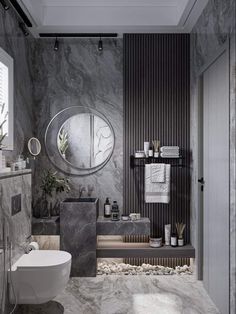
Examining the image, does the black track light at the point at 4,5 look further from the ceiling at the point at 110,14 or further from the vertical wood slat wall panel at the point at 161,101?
the vertical wood slat wall panel at the point at 161,101

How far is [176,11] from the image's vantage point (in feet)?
11.6

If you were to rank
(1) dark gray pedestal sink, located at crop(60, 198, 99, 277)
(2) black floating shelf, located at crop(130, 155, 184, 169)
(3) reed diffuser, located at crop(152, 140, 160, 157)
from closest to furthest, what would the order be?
(1) dark gray pedestal sink, located at crop(60, 198, 99, 277)
(3) reed diffuser, located at crop(152, 140, 160, 157)
(2) black floating shelf, located at crop(130, 155, 184, 169)

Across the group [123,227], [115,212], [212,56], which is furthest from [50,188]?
[212,56]

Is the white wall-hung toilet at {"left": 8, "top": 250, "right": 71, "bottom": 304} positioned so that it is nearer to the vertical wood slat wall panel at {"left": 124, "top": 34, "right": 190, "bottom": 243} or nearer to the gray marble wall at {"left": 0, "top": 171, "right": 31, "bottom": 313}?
the gray marble wall at {"left": 0, "top": 171, "right": 31, "bottom": 313}

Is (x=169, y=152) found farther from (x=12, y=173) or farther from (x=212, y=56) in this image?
(x=12, y=173)

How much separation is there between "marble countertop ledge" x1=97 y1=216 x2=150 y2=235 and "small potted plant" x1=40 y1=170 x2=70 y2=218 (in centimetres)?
58

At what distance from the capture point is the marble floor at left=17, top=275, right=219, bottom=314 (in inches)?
111

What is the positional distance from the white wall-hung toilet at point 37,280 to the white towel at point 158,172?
4.72 ft

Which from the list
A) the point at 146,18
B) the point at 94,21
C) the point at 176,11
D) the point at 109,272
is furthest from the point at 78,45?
the point at 109,272

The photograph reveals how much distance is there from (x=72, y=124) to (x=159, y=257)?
1.76 meters

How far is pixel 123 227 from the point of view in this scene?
142 inches

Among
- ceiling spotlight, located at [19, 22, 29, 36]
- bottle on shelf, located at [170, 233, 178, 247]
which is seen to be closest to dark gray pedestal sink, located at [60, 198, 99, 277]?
bottle on shelf, located at [170, 233, 178, 247]

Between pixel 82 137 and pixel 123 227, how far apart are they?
1115 mm

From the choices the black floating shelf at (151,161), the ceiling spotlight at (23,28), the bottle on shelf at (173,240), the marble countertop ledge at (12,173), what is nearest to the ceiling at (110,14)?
the ceiling spotlight at (23,28)
